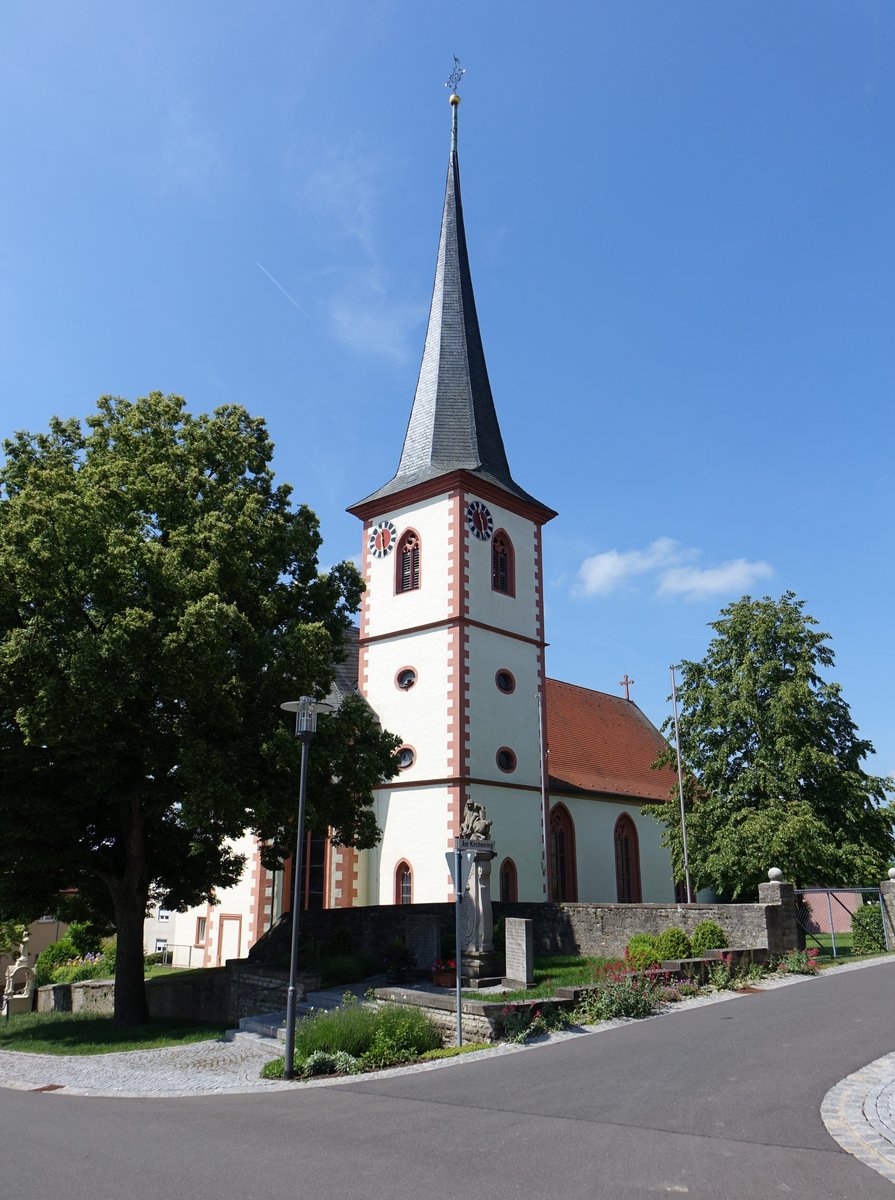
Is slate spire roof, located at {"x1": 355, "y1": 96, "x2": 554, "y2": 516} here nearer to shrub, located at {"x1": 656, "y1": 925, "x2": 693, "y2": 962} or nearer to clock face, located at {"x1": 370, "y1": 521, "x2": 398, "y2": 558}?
clock face, located at {"x1": 370, "y1": 521, "x2": 398, "y2": 558}

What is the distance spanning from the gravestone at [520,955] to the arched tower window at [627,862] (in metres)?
17.8

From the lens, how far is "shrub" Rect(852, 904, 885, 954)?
24531 millimetres

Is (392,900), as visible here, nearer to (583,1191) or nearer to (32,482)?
(32,482)

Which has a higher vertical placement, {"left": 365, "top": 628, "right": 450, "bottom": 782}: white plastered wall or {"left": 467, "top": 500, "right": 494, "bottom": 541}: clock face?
{"left": 467, "top": 500, "right": 494, "bottom": 541}: clock face

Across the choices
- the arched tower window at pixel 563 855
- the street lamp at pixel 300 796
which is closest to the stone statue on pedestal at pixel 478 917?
the street lamp at pixel 300 796

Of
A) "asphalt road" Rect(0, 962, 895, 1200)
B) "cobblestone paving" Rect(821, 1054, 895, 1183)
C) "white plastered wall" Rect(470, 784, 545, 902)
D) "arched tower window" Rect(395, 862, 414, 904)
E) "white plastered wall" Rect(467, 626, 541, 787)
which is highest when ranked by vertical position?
"white plastered wall" Rect(467, 626, 541, 787)

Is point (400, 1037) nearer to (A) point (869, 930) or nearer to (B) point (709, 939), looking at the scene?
(B) point (709, 939)

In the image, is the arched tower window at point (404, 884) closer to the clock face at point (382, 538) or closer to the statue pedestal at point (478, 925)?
the statue pedestal at point (478, 925)

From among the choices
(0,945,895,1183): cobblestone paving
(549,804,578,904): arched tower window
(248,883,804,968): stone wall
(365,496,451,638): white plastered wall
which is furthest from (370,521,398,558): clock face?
(0,945,895,1183): cobblestone paving

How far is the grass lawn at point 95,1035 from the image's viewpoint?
646 inches

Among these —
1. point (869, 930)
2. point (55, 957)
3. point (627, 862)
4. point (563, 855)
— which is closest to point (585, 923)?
point (869, 930)

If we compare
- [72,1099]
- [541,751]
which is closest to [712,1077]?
[72,1099]

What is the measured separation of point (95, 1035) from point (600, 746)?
2330 centimetres

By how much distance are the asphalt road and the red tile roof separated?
19.9 meters
